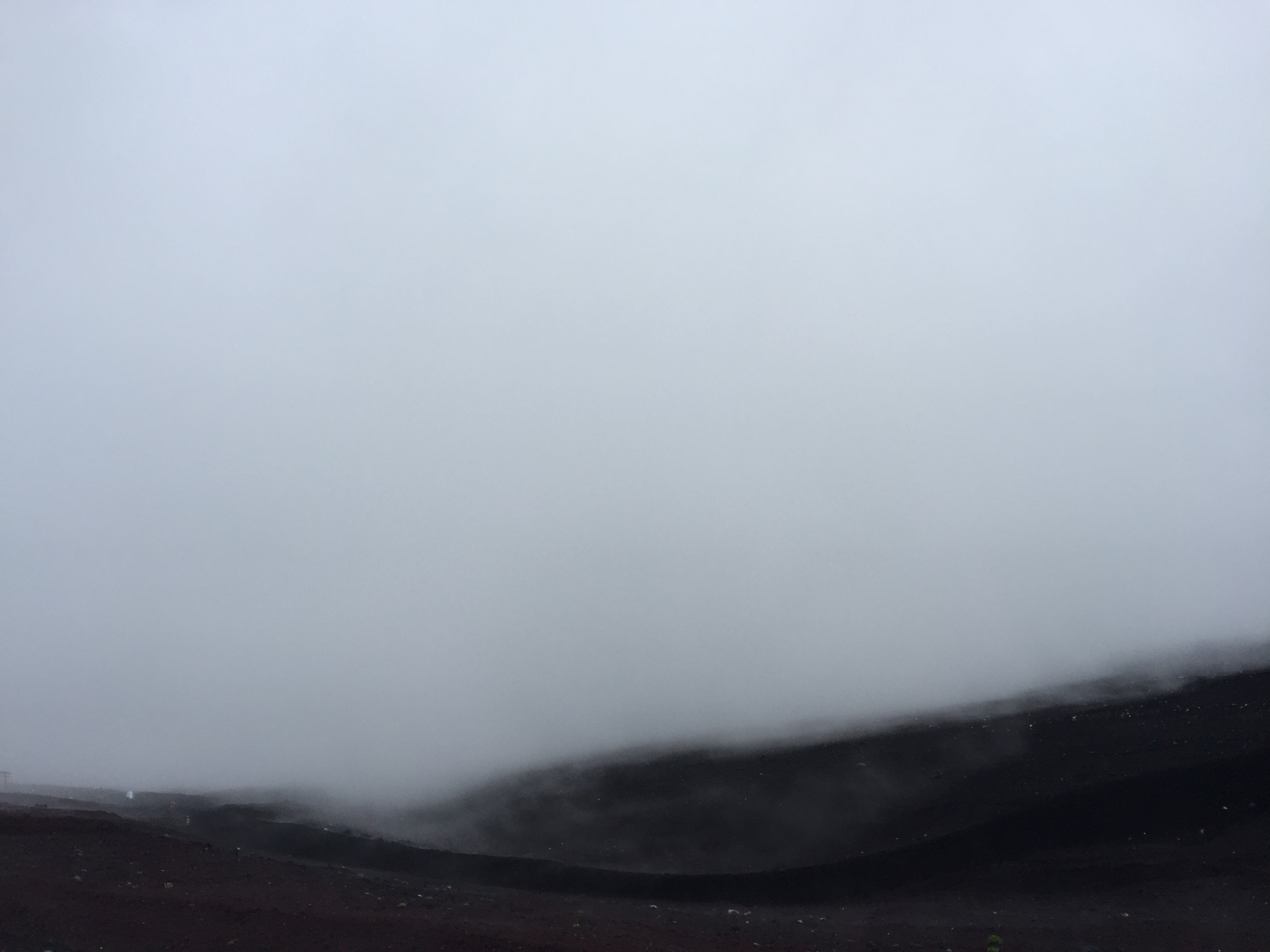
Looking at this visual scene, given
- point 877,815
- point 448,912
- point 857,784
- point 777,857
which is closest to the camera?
point 448,912

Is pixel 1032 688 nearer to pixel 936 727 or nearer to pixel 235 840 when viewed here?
pixel 936 727

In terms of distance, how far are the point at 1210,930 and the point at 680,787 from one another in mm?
5572

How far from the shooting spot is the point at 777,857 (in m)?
10.2

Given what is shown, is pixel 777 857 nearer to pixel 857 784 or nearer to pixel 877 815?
pixel 877 815

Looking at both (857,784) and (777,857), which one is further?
(857,784)

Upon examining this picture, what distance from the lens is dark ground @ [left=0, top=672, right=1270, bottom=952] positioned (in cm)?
776

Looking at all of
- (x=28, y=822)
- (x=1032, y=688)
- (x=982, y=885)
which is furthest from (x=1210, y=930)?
(x=28, y=822)

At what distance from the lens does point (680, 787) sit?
11703mm

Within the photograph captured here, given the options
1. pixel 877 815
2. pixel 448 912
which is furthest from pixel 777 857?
pixel 448 912

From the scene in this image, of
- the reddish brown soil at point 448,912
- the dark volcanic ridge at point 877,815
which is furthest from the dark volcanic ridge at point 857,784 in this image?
the reddish brown soil at point 448,912

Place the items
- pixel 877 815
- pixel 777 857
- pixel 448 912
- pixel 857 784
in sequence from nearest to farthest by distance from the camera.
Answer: pixel 448 912
pixel 777 857
pixel 877 815
pixel 857 784

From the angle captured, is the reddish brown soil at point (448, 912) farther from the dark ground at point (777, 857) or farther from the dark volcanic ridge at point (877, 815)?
the dark volcanic ridge at point (877, 815)

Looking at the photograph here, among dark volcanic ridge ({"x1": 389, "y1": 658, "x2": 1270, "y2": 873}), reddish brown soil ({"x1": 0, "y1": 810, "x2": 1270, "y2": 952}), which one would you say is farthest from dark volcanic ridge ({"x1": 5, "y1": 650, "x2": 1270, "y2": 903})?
reddish brown soil ({"x1": 0, "y1": 810, "x2": 1270, "y2": 952})

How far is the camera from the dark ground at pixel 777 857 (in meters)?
7.76
